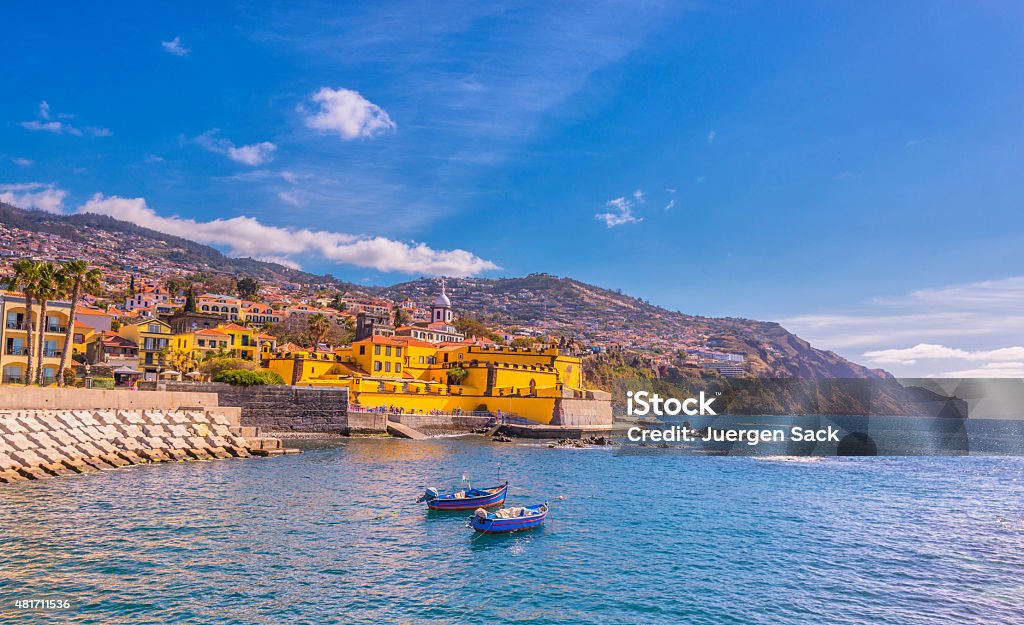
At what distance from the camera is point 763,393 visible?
153 m

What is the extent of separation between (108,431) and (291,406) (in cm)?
1640

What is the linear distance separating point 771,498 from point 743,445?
41.6m

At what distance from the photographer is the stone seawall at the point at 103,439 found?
2730 cm

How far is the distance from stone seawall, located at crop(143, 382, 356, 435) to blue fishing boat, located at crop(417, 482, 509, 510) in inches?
1066

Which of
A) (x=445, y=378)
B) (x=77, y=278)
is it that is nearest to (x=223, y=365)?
(x=77, y=278)

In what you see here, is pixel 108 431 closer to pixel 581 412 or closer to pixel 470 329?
pixel 581 412

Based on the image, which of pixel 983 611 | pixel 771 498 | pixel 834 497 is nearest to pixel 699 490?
pixel 771 498

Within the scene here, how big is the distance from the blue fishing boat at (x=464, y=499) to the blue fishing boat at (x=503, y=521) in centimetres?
270

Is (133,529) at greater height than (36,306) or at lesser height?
lesser

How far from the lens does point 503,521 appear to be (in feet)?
71.8

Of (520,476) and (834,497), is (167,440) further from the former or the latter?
(834,497)

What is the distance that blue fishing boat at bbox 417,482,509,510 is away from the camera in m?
24.9
